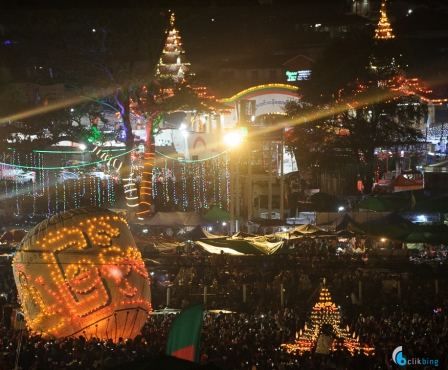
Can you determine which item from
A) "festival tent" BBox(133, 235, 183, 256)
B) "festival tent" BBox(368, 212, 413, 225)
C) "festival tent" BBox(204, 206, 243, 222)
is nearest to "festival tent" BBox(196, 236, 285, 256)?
"festival tent" BBox(133, 235, 183, 256)

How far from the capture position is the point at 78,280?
51.9 feet

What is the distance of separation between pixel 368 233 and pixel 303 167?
1451 cm

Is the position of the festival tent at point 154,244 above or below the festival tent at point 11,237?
below

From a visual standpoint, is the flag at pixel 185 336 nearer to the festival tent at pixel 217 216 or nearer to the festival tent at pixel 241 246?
the festival tent at pixel 241 246

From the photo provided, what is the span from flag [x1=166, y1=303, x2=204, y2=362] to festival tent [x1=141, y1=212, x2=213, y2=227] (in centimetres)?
1783

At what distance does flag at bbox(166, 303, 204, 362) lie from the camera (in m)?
8.93

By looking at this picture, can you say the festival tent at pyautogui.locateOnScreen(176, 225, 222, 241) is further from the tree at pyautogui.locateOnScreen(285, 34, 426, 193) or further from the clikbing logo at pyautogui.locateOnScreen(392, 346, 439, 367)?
the tree at pyautogui.locateOnScreen(285, 34, 426, 193)

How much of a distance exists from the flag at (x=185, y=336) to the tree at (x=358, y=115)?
28.4 metres

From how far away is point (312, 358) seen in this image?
1398cm

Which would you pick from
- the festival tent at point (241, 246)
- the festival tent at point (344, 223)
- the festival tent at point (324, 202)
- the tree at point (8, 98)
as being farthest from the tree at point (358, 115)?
the festival tent at point (241, 246)

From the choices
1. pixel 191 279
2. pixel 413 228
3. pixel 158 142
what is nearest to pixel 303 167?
pixel 158 142

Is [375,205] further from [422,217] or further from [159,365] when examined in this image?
[159,365]

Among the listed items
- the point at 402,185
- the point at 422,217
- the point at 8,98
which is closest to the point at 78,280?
the point at 422,217

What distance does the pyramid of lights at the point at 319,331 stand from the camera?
14998 mm
